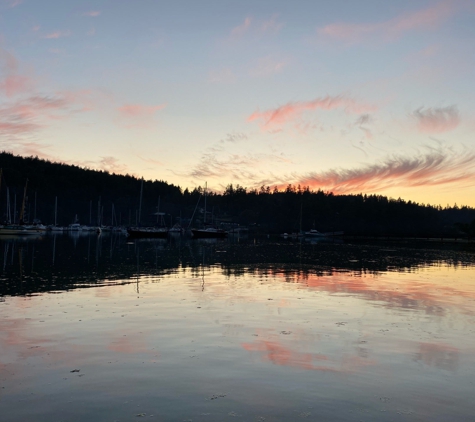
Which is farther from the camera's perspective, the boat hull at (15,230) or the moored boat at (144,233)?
the moored boat at (144,233)

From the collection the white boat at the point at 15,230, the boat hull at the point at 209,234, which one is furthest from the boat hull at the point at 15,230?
the boat hull at the point at 209,234

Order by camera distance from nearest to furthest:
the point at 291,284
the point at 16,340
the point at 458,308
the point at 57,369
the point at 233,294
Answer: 1. the point at 57,369
2. the point at 16,340
3. the point at 458,308
4. the point at 233,294
5. the point at 291,284

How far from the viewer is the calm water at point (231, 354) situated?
404 inches

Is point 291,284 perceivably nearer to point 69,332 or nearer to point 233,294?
point 233,294

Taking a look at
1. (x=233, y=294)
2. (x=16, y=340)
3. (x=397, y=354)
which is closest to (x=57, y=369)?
(x=16, y=340)

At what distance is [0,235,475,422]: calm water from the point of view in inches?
404

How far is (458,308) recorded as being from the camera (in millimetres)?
23938

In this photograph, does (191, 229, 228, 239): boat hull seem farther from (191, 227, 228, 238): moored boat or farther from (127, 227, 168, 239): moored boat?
(127, 227, 168, 239): moored boat

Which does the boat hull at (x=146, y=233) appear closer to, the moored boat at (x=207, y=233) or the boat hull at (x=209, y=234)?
the moored boat at (x=207, y=233)

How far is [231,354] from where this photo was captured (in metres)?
14.4

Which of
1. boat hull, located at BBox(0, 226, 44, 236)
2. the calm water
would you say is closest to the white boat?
boat hull, located at BBox(0, 226, 44, 236)

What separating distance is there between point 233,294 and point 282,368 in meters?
13.7

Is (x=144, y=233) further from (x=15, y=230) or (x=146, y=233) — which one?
(x=15, y=230)

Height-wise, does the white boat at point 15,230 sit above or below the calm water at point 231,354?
above
